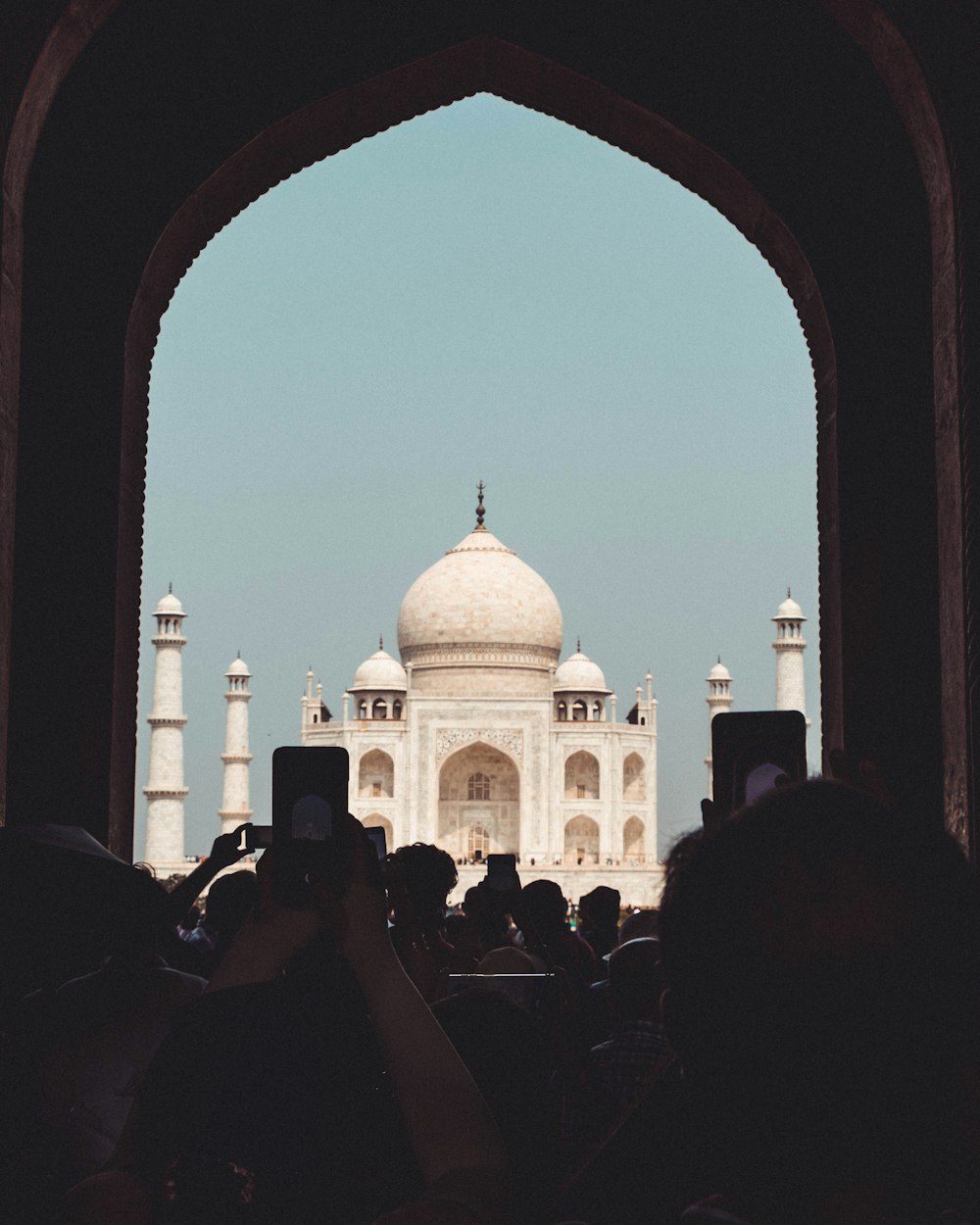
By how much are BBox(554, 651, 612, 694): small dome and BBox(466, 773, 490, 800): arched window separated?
259cm

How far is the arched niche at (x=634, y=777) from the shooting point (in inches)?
1187

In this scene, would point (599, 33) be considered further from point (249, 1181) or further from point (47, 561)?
point (249, 1181)

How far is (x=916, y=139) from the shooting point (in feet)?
16.0

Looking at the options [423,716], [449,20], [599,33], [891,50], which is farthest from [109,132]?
[423,716]

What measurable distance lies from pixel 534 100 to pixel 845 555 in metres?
2.39

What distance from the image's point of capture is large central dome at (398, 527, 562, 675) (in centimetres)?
3128

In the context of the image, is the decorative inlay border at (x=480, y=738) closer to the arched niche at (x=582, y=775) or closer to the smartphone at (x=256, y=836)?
the arched niche at (x=582, y=775)

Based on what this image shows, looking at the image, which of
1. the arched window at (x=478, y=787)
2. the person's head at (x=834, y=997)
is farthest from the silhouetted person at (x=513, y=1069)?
the arched window at (x=478, y=787)

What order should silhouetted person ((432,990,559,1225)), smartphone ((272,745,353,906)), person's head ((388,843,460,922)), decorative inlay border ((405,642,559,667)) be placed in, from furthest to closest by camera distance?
decorative inlay border ((405,642,559,667)) < person's head ((388,843,460,922)) < silhouetted person ((432,990,559,1225)) < smartphone ((272,745,353,906))

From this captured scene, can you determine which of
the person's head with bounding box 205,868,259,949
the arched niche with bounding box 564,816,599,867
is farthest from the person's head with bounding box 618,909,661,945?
the arched niche with bounding box 564,816,599,867

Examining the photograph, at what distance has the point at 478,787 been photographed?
3077 cm

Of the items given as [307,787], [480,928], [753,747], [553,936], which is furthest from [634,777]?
[307,787]

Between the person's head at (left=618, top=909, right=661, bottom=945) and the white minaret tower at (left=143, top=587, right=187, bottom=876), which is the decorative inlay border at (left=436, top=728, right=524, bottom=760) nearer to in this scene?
the white minaret tower at (left=143, top=587, right=187, bottom=876)

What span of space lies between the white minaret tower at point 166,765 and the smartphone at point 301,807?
27720mm
